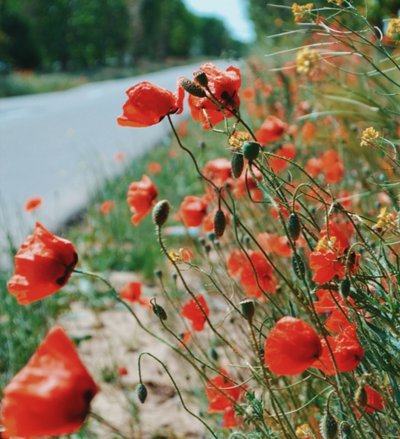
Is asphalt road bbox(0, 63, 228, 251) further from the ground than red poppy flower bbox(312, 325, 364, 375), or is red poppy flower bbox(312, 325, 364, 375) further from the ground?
red poppy flower bbox(312, 325, 364, 375)

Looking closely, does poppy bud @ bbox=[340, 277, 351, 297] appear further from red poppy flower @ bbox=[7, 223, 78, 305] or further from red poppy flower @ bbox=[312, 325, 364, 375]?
red poppy flower @ bbox=[7, 223, 78, 305]

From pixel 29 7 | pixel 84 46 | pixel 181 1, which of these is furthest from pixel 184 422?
pixel 181 1

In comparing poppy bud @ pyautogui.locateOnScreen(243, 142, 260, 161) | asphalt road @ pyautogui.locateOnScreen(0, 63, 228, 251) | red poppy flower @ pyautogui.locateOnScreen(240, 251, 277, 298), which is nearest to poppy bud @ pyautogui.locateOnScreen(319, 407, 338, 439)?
poppy bud @ pyautogui.locateOnScreen(243, 142, 260, 161)

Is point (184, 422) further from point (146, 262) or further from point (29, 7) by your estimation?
point (29, 7)

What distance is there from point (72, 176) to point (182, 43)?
171 ft

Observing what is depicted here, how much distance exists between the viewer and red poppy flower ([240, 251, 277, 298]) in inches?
56.1

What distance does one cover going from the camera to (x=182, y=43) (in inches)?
2218

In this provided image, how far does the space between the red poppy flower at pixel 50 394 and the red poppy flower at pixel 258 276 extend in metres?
0.73

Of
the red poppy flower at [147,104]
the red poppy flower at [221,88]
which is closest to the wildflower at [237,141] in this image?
the red poppy flower at [221,88]

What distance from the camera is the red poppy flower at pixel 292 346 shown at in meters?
0.88

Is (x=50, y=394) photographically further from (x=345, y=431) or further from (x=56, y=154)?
(x=56, y=154)

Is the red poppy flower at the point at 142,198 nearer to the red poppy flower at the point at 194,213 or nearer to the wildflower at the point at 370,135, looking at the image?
the red poppy flower at the point at 194,213

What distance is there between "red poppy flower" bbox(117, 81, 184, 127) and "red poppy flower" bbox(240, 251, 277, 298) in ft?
1.33

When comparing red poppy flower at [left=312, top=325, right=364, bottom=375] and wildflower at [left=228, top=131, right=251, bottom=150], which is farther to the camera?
wildflower at [left=228, top=131, right=251, bottom=150]
